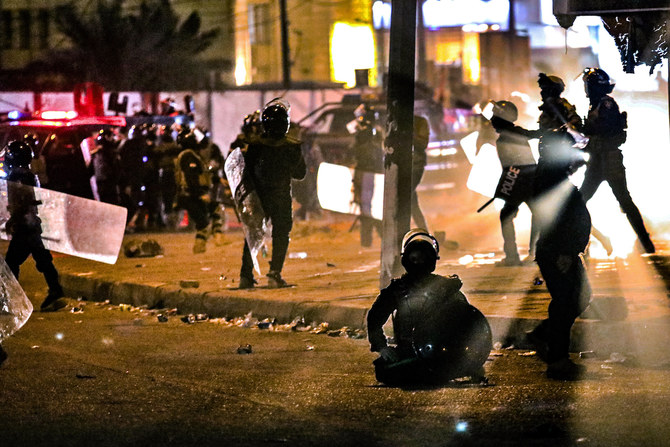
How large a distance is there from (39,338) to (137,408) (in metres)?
3.46

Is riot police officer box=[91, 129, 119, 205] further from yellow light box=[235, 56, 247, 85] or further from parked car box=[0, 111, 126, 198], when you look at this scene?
yellow light box=[235, 56, 247, 85]

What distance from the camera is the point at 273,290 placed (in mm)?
12250

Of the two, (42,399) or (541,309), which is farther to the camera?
(541,309)

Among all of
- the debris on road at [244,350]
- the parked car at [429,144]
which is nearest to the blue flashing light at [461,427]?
the debris on road at [244,350]

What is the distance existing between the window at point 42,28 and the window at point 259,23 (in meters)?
8.53

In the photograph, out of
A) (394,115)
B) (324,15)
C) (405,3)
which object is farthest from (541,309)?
(324,15)

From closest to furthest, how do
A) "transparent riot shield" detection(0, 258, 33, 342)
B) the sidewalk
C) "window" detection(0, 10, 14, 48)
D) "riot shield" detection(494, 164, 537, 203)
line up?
"transparent riot shield" detection(0, 258, 33, 342) → the sidewalk → "riot shield" detection(494, 164, 537, 203) → "window" detection(0, 10, 14, 48)

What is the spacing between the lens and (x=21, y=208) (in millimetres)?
12109

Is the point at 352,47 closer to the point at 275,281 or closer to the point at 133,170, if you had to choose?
the point at 133,170

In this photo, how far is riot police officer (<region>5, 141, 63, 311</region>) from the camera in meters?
12.0

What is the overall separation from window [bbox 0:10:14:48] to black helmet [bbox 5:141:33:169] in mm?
33572

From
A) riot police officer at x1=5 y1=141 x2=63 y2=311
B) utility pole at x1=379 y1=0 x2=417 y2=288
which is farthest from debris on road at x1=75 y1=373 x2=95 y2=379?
riot police officer at x1=5 y1=141 x2=63 y2=311

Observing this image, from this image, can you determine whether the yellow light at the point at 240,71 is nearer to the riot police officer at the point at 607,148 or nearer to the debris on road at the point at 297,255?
the debris on road at the point at 297,255

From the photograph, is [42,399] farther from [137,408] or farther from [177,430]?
[177,430]
